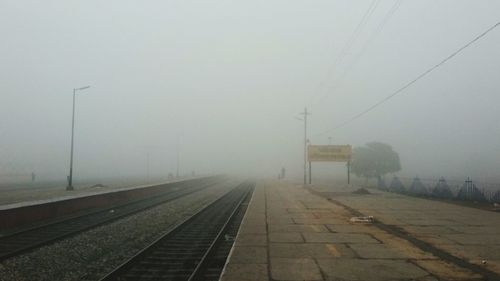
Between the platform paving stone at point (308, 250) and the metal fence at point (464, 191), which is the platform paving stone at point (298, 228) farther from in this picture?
the metal fence at point (464, 191)

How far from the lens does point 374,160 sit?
111m

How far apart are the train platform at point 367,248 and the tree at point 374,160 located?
89.5 m

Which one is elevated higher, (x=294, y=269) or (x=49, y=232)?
(x=294, y=269)

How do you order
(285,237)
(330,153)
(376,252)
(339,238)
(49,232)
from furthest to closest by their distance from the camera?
(330,153) < (49,232) < (285,237) < (339,238) < (376,252)

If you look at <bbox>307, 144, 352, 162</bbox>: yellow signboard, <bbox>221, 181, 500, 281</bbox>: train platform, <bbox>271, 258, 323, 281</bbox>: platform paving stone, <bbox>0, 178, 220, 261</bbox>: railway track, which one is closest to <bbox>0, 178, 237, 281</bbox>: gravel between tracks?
<bbox>0, 178, 220, 261</bbox>: railway track

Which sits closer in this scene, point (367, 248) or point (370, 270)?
point (370, 270)

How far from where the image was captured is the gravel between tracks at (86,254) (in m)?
10.8

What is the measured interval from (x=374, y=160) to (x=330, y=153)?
40365 millimetres

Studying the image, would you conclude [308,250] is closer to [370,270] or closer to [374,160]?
[370,270]

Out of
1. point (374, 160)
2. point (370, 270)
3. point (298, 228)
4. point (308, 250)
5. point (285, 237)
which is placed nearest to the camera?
point (370, 270)

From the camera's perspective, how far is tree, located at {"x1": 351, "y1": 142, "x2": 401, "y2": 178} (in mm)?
111000

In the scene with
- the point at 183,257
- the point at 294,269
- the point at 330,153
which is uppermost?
the point at 330,153

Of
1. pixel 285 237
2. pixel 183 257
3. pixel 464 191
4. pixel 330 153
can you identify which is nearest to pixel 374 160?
pixel 330 153

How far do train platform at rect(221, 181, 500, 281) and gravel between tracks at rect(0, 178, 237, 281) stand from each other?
2.96m
